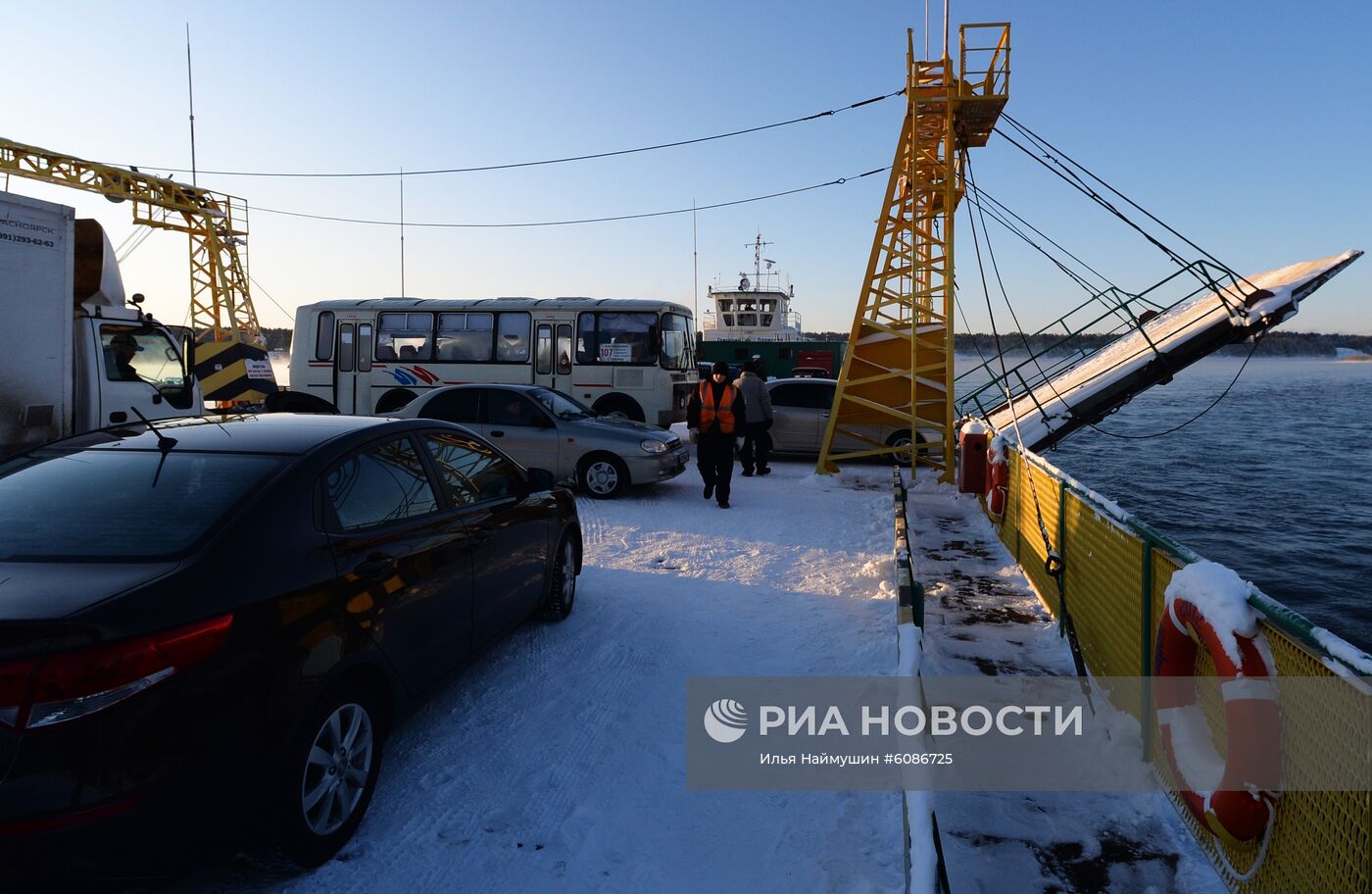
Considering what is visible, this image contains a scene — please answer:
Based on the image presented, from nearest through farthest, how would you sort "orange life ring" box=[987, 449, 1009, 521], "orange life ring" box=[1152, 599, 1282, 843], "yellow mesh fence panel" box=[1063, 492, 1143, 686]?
"orange life ring" box=[1152, 599, 1282, 843]
"yellow mesh fence panel" box=[1063, 492, 1143, 686]
"orange life ring" box=[987, 449, 1009, 521]

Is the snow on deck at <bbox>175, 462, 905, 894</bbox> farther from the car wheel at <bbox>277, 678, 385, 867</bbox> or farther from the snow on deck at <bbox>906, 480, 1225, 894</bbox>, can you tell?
the snow on deck at <bbox>906, 480, 1225, 894</bbox>

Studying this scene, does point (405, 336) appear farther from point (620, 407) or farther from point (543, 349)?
point (620, 407)

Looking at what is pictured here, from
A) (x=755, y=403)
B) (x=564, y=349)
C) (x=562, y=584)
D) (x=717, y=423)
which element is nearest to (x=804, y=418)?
(x=755, y=403)

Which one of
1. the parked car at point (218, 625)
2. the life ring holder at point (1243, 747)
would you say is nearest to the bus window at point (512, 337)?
the parked car at point (218, 625)

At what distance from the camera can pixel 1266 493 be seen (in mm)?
17359

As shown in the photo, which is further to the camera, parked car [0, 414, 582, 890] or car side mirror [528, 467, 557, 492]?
car side mirror [528, 467, 557, 492]

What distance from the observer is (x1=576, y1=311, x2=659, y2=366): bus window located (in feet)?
48.3

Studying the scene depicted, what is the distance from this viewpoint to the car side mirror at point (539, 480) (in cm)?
501

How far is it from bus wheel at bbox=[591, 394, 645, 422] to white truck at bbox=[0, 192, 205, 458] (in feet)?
24.0

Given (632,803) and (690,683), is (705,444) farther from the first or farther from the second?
(632,803)

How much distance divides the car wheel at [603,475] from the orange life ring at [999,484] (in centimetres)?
436

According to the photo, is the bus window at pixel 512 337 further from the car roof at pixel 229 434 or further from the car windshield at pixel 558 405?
the car roof at pixel 229 434

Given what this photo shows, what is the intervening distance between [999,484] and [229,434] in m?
7.00

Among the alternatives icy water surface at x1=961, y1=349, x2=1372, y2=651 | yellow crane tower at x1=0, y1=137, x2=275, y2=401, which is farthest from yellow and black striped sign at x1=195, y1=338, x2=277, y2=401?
icy water surface at x1=961, y1=349, x2=1372, y2=651
